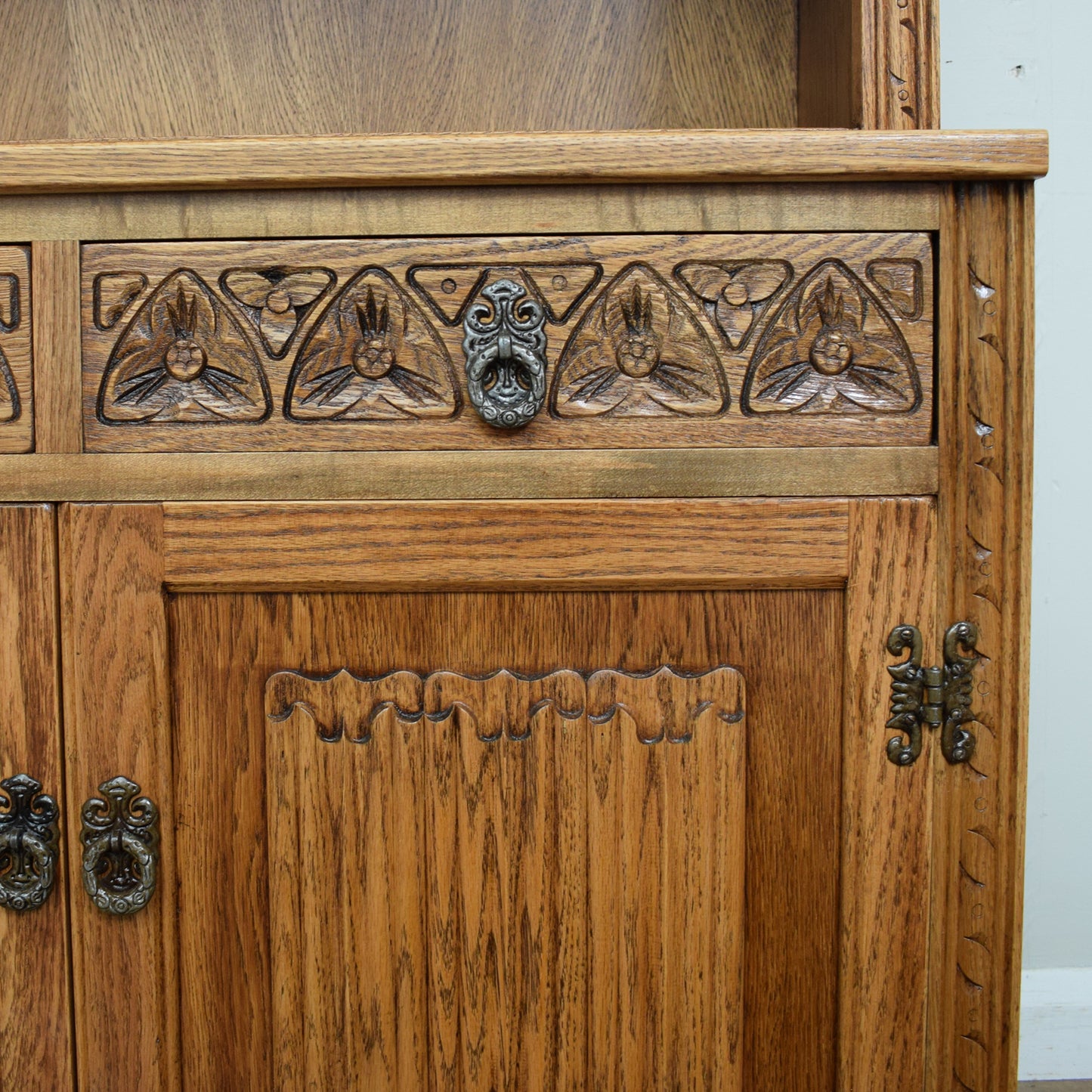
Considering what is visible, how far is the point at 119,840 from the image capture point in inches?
22.1

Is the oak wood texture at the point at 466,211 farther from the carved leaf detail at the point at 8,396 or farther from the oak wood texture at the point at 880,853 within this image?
the oak wood texture at the point at 880,853

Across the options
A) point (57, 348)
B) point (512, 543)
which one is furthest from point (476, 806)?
point (57, 348)

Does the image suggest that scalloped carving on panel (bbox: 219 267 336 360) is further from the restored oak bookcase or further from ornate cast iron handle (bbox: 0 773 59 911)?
ornate cast iron handle (bbox: 0 773 59 911)

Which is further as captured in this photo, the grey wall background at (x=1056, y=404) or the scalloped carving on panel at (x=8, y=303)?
the grey wall background at (x=1056, y=404)

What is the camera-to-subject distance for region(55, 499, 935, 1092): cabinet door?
1.85ft

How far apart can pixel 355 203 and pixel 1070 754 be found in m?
0.93

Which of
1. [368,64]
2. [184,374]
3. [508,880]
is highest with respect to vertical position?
[368,64]

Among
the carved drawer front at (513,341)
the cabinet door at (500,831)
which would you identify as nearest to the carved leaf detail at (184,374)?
the carved drawer front at (513,341)

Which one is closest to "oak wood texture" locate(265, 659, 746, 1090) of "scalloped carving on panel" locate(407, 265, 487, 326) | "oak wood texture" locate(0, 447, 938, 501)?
"oak wood texture" locate(0, 447, 938, 501)

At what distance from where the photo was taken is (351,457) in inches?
21.8

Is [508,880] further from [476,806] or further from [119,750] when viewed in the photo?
[119,750]

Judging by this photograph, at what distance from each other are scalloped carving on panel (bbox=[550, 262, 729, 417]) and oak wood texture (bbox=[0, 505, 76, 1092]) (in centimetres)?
34

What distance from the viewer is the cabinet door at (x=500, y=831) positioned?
0.56 meters

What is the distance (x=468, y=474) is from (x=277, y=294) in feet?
0.54
